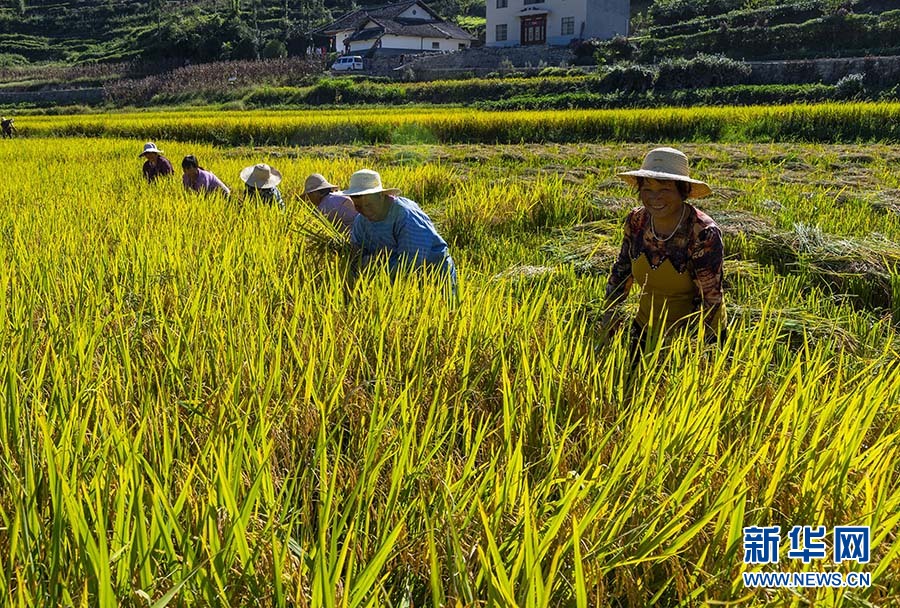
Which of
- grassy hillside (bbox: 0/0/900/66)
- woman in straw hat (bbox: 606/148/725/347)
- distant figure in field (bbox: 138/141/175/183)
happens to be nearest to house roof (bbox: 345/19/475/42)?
grassy hillside (bbox: 0/0/900/66)

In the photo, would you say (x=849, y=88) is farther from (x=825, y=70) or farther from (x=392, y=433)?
(x=392, y=433)

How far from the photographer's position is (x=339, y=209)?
3.65 meters

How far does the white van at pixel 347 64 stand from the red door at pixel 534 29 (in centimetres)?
947

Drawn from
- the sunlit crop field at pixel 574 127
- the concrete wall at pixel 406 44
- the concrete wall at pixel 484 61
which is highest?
the concrete wall at pixel 406 44

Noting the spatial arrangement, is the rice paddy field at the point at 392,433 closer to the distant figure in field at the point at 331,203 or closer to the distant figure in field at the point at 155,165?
the distant figure in field at the point at 331,203

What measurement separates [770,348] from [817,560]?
0.89 m

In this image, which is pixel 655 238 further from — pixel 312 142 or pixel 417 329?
pixel 312 142

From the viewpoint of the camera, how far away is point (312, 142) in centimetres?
1424

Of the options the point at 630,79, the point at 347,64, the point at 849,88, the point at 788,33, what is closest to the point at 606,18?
the point at 788,33

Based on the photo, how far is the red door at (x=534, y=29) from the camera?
→ 32344 mm

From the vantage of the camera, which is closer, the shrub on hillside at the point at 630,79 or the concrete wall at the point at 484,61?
the shrub on hillside at the point at 630,79

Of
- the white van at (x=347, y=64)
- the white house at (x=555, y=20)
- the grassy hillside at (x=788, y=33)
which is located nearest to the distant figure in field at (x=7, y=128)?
the white van at (x=347, y=64)

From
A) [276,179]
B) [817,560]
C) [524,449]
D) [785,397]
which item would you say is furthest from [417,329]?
[276,179]

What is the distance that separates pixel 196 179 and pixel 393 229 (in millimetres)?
2924
